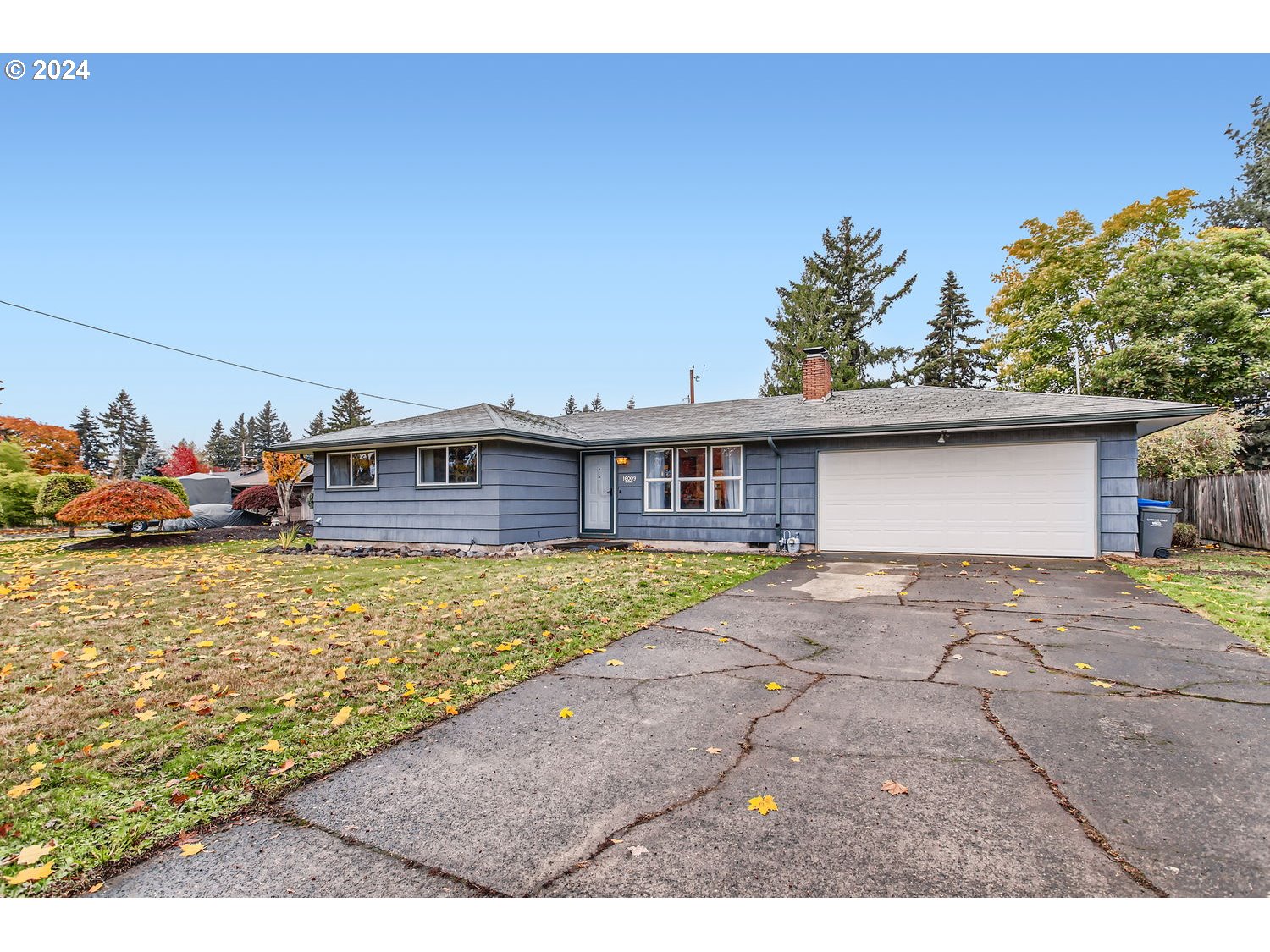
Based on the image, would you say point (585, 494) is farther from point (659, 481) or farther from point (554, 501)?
point (659, 481)

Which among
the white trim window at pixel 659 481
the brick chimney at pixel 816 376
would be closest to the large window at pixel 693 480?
the white trim window at pixel 659 481

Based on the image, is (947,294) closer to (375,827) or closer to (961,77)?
(961,77)

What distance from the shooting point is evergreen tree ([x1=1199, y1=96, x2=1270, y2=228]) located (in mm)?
21453

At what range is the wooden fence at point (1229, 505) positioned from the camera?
11.2m

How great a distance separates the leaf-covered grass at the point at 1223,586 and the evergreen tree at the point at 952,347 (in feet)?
69.8

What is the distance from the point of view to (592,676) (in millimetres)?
3971

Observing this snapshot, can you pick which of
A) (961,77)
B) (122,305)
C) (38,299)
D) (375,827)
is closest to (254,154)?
(38,299)

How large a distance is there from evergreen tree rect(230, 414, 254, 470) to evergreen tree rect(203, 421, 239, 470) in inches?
5.0

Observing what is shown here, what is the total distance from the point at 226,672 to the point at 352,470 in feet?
34.2

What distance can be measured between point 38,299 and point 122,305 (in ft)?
15.3

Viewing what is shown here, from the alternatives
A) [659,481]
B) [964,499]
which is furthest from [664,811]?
[659,481]

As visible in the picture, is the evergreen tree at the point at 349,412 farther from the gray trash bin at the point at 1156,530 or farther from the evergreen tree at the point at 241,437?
the gray trash bin at the point at 1156,530

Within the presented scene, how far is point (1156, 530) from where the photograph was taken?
9914 mm

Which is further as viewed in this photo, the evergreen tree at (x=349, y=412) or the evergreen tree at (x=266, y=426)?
the evergreen tree at (x=266, y=426)
